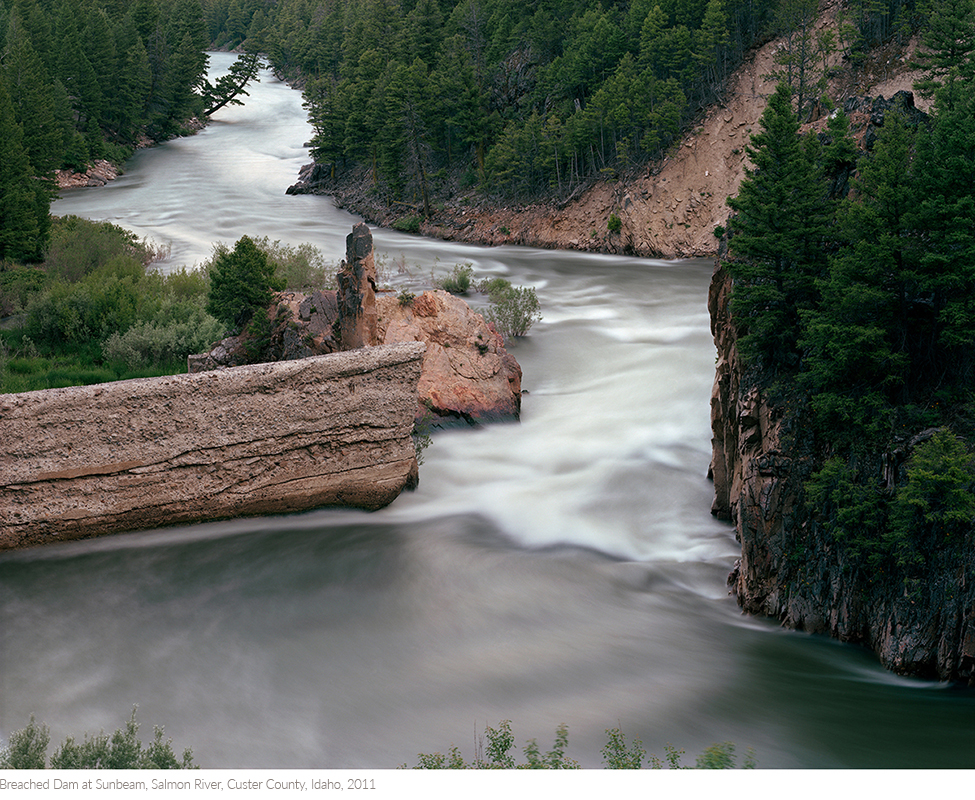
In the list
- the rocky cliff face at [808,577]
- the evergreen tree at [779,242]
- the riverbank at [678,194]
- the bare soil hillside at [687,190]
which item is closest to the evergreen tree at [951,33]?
the riverbank at [678,194]

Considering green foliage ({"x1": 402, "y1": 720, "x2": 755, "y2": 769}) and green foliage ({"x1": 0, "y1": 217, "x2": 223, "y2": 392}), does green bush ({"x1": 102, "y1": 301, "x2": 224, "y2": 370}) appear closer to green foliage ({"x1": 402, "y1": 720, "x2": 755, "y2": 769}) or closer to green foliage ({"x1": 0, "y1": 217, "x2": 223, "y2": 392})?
green foliage ({"x1": 0, "y1": 217, "x2": 223, "y2": 392})

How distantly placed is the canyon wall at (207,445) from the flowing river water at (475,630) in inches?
15.0

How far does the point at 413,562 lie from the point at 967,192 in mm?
7920

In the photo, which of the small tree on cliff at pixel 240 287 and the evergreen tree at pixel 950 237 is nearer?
the evergreen tree at pixel 950 237

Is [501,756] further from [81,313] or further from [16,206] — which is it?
[16,206]

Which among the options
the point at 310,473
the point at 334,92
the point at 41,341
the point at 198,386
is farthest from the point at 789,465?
the point at 334,92

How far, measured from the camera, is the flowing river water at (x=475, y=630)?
771cm

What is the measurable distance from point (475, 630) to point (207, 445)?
434 centimetres

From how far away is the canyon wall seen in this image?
34.3 feet

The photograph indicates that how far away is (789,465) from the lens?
9.76 metres

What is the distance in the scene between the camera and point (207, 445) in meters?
11.1

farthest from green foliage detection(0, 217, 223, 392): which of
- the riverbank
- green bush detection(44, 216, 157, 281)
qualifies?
the riverbank

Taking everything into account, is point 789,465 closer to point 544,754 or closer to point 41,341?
point 544,754

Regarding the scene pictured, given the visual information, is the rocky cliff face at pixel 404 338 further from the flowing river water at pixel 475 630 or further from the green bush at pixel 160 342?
the flowing river water at pixel 475 630
